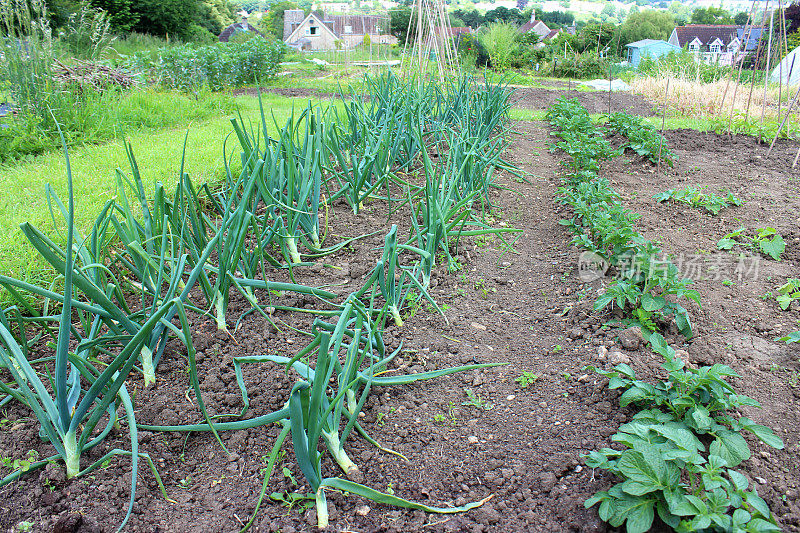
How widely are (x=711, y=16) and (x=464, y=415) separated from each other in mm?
62695

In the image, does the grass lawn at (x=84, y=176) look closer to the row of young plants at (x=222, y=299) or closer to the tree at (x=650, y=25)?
the row of young plants at (x=222, y=299)

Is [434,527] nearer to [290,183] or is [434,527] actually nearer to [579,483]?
[579,483]

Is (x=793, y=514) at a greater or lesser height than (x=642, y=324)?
lesser

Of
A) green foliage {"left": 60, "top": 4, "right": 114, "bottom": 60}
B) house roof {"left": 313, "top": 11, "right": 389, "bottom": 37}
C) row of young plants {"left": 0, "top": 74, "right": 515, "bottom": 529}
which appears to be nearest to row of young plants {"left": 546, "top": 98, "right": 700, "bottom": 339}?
row of young plants {"left": 0, "top": 74, "right": 515, "bottom": 529}

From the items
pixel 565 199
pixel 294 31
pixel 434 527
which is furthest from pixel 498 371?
pixel 294 31

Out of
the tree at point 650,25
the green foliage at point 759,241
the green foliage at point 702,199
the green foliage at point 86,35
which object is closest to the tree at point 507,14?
the tree at point 650,25

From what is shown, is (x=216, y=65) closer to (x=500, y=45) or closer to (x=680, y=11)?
(x=500, y=45)

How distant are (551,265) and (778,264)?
113cm

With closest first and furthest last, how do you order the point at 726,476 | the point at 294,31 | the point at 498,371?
the point at 726,476
the point at 498,371
the point at 294,31

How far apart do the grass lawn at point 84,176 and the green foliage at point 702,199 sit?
263 centimetres

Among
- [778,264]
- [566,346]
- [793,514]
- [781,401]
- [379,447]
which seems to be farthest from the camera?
[778,264]

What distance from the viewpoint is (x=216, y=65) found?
848cm

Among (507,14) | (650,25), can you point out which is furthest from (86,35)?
(507,14)

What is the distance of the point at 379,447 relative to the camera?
4.43ft
